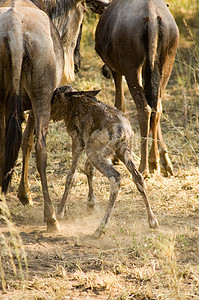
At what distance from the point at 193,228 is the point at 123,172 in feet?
6.36

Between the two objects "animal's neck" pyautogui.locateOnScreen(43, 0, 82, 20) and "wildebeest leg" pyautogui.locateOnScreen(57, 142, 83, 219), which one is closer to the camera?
"wildebeest leg" pyautogui.locateOnScreen(57, 142, 83, 219)

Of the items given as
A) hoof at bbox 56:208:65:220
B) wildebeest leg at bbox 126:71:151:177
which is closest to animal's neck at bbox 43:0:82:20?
wildebeest leg at bbox 126:71:151:177

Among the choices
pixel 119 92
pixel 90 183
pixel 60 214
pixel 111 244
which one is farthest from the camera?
pixel 119 92

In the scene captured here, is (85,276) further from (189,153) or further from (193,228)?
(189,153)

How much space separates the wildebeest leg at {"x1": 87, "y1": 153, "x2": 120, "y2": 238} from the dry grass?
113mm

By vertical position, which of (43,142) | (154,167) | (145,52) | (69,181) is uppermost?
(145,52)

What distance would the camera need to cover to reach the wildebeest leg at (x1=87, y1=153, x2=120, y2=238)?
14.0 ft

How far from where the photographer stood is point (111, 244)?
4.19m

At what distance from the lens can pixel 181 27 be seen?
1105cm

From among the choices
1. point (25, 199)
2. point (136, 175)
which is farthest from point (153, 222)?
point (25, 199)

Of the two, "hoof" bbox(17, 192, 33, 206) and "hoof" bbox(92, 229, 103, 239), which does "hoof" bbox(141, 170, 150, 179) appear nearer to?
"hoof" bbox(17, 192, 33, 206)

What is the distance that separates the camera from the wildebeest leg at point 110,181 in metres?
4.28

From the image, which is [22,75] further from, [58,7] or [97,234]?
[58,7]

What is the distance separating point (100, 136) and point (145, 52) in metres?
1.75
